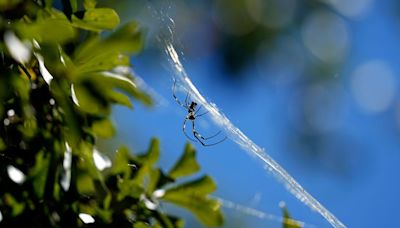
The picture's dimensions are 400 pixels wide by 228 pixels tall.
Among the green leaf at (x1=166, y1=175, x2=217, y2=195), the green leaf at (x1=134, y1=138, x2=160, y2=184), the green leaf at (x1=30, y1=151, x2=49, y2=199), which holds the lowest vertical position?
the green leaf at (x1=30, y1=151, x2=49, y2=199)

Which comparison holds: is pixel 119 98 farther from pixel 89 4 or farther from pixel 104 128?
pixel 89 4

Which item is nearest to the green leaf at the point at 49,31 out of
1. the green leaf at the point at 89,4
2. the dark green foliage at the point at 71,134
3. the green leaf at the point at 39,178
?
the dark green foliage at the point at 71,134

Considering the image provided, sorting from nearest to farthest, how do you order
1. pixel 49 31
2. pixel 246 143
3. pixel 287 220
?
1. pixel 49 31
2. pixel 287 220
3. pixel 246 143

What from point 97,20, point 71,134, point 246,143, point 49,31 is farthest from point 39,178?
point 246,143

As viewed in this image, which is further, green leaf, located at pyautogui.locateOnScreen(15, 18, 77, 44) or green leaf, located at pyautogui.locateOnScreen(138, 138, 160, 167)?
green leaf, located at pyautogui.locateOnScreen(138, 138, 160, 167)

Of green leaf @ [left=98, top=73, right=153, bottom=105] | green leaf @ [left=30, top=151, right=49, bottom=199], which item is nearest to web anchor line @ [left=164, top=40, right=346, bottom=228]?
green leaf @ [left=98, top=73, right=153, bottom=105]

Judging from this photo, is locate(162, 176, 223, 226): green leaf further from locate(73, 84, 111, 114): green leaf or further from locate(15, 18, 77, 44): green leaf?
locate(15, 18, 77, 44): green leaf
